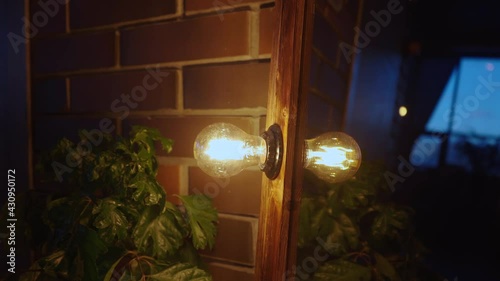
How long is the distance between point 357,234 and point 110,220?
678 mm

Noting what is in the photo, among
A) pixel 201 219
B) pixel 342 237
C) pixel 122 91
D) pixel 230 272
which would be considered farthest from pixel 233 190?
pixel 122 91

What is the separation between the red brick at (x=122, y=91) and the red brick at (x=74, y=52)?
0.17 ft

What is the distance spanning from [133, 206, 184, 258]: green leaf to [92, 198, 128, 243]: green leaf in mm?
43

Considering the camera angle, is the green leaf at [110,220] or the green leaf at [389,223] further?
the green leaf at [389,223]

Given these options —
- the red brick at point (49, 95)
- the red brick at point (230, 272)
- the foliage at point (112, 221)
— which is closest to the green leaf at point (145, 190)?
the foliage at point (112, 221)

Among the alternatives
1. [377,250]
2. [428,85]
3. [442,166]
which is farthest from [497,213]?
[377,250]

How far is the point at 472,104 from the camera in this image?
18.3ft

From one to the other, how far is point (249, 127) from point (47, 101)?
0.81 meters

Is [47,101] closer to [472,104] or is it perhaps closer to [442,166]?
[442,166]

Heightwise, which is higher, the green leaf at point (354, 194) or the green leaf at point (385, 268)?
the green leaf at point (354, 194)

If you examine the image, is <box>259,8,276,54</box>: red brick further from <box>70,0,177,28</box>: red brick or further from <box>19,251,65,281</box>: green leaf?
<box>19,251,65,281</box>: green leaf

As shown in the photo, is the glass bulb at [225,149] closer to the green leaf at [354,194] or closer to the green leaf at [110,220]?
the green leaf at [110,220]

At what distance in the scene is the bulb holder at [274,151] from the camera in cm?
47

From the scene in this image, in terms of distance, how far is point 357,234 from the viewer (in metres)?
0.87
